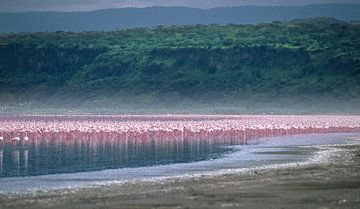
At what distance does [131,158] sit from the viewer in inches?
1084

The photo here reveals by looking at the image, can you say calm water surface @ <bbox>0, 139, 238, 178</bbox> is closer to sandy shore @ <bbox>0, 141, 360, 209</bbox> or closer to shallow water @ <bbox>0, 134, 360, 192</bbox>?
shallow water @ <bbox>0, 134, 360, 192</bbox>

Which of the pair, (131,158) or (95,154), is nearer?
(131,158)

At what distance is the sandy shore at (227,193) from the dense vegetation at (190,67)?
65848mm

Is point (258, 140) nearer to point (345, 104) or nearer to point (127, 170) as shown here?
point (127, 170)

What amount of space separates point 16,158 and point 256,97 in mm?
65416

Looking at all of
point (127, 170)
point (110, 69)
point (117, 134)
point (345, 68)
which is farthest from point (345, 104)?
point (127, 170)

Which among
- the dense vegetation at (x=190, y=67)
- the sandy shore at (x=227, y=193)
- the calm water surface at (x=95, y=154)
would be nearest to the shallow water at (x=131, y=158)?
the calm water surface at (x=95, y=154)

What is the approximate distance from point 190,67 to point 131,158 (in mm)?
81709

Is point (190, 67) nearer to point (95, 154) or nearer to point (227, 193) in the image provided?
point (95, 154)

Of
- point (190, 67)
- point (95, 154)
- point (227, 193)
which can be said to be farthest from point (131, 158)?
point (190, 67)

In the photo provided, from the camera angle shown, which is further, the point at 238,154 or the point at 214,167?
the point at 238,154

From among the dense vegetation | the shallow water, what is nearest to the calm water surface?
the shallow water

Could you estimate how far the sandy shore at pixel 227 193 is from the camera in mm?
16156

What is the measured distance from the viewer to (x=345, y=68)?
10050cm
